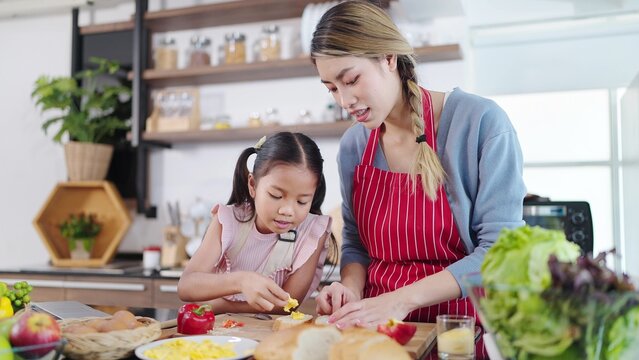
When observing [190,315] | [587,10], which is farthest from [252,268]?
[587,10]

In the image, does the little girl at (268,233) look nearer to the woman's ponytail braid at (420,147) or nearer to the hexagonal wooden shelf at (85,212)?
the woman's ponytail braid at (420,147)

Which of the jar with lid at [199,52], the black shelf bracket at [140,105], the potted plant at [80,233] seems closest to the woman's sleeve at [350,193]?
the jar with lid at [199,52]

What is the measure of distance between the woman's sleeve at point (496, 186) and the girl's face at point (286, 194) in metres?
0.50

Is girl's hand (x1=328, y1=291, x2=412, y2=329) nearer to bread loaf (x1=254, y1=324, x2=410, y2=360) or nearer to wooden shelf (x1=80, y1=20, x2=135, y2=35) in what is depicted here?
bread loaf (x1=254, y1=324, x2=410, y2=360)

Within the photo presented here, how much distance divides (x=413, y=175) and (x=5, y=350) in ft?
3.39

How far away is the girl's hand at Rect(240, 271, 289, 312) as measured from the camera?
1508 mm

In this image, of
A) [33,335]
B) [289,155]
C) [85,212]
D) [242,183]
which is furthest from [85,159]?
[33,335]

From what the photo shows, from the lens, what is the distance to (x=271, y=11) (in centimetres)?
355

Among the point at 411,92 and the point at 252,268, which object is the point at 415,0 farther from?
the point at 252,268

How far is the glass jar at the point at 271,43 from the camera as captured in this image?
3.45 m

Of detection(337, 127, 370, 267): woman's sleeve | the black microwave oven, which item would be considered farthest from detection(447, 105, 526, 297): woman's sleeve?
the black microwave oven

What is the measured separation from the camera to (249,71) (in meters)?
3.47

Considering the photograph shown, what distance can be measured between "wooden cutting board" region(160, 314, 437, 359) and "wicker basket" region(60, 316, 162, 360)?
25 centimetres

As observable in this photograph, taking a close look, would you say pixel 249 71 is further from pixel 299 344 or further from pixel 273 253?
pixel 299 344
